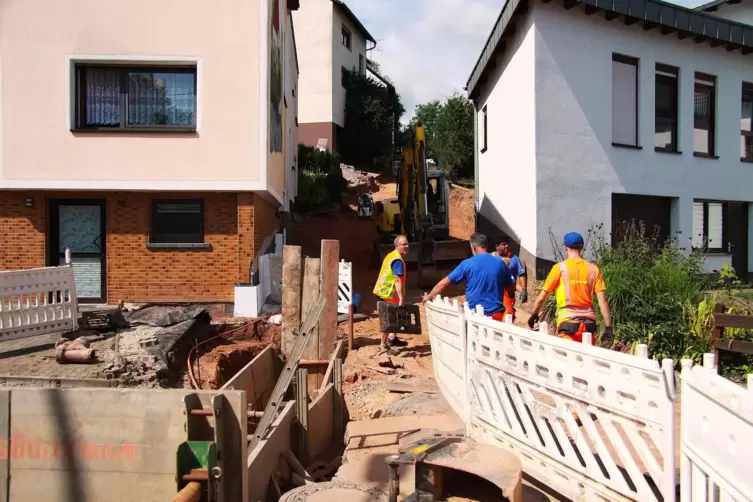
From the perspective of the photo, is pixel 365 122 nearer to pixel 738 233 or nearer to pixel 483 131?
pixel 483 131

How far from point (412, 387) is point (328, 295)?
7.73ft

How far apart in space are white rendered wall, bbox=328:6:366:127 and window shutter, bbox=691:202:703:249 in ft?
77.2

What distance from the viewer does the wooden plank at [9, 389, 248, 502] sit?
405 centimetres

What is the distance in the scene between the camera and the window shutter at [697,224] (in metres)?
15.2

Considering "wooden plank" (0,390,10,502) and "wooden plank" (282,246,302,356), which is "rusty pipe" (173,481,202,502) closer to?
"wooden plank" (0,390,10,502)

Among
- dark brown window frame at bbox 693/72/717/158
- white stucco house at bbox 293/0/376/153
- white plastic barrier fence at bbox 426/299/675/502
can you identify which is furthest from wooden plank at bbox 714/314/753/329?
white stucco house at bbox 293/0/376/153

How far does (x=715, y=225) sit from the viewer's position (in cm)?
1566

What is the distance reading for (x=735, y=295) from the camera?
9.35 metres

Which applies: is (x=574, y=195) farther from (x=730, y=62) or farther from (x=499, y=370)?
(x=499, y=370)

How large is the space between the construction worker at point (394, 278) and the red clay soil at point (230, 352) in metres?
2.42

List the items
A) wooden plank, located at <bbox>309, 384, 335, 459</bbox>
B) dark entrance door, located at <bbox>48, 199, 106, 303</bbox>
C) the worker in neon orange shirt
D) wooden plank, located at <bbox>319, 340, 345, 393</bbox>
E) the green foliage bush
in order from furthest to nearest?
the green foliage bush → dark entrance door, located at <bbox>48, 199, 106, 303</bbox> → wooden plank, located at <bbox>319, 340, 345, 393</bbox> → wooden plank, located at <bbox>309, 384, 335, 459</bbox> → the worker in neon orange shirt

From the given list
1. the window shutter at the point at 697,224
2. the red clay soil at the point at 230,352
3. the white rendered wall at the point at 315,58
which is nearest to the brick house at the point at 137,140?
the red clay soil at the point at 230,352

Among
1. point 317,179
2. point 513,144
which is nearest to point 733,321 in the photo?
point 513,144

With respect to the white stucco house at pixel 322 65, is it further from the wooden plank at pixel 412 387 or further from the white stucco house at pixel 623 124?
the wooden plank at pixel 412 387
